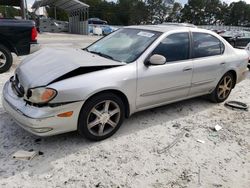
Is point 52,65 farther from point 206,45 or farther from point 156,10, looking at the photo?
point 156,10

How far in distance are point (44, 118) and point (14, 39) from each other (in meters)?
4.52

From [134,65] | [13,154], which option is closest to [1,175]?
[13,154]

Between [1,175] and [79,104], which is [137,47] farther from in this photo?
[1,175]

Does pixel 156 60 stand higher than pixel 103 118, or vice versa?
pixel 156 60

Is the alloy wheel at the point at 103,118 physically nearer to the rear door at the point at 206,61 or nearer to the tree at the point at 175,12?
the rear door at the point at 206,61

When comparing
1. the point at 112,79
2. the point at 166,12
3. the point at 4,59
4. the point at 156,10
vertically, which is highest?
the point at 156,10

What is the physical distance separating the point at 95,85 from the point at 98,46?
1469 mm

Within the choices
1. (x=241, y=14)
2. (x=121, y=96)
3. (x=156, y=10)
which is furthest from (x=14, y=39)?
(x=241, y=14)

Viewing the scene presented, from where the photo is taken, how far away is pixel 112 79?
145 inches

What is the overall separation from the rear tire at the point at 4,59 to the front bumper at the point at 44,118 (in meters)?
3.80

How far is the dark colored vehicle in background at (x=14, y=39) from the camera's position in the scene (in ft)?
22.7

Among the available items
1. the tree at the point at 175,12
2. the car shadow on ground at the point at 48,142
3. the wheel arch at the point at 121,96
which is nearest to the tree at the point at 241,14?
the tree at the point at 175,12

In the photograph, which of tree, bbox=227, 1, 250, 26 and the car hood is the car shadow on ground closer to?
the car hood

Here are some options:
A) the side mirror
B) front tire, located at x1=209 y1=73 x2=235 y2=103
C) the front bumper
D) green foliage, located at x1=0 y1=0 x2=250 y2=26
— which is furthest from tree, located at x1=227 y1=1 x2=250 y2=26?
the front bumper
